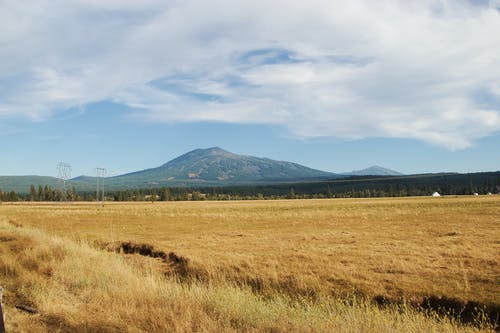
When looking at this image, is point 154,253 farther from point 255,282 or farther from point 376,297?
point 376,297

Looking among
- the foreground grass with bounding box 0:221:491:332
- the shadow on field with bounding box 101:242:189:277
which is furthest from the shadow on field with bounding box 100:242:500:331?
the foreground grass with bounding box 0:221:491:332

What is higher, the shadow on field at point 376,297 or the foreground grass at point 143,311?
the foreground grass at point 143,311

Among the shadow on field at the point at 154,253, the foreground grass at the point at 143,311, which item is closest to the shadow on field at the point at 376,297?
the shadow on field at the point at 154,253

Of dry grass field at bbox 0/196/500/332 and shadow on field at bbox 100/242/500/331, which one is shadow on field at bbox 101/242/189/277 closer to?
shadow on field at bbox 100/242/500/331

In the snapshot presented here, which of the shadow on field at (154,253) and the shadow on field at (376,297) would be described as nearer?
the shadow on field at (376,297)

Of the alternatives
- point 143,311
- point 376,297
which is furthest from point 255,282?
point 143,311

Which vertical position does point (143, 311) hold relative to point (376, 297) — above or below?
above

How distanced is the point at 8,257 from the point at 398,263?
15.6 m

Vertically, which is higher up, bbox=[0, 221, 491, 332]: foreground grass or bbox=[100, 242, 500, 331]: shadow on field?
bbox=[0, 221, 491, 332]: foreground grass

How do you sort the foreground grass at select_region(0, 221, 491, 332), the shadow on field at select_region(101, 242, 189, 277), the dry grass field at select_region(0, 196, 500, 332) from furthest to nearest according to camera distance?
the shadow on field at select_region(101, 242, 189, 277)
the dry grass field at select_region(0, 196, 500, 332)
the foreground grass at select_region(0, 221, 491, 332)

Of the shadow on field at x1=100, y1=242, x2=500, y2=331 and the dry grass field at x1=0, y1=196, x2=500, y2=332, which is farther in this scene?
the shadow on field at x1=100, y1=242, x2=500, y2=331

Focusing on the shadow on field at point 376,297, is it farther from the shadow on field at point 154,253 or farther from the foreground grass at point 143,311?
the foreground grass at point 143,311

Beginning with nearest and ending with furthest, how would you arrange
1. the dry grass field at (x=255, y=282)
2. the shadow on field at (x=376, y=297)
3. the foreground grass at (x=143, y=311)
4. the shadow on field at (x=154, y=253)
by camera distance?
the foreground grass at (x=143, y=311) → the dry grass field at (x=255, y=282) → the shadow on field at (x=376, y=297) → the shadow on field at (x=154, y=253)

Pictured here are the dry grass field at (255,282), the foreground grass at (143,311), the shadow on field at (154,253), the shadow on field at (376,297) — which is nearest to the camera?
the foreground grass at (143,311)
